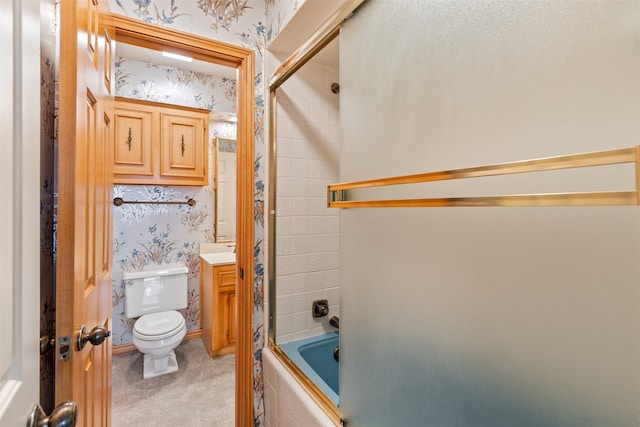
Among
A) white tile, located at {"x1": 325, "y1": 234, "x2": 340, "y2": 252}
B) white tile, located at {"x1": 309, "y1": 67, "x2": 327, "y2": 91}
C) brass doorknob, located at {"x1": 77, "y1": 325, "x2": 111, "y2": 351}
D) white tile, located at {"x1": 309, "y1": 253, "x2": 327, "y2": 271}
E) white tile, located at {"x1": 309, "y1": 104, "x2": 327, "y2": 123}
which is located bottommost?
brass doorknob, located at {"x1": 77, "y1": 325, "x2": 111, "y2": 351}

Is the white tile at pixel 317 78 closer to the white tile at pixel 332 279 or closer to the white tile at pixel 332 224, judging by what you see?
the white tile at pixel 332 224

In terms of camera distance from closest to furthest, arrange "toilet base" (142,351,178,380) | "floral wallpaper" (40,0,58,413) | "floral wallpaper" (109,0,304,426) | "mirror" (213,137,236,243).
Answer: "floral wallpaper" (40,0,58,413), "floral wallpaper" (109,0,304,426), "toilet base" (142,351,178,380), "mirror" (213,137,236,243)

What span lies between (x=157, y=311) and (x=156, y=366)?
476 millimetres

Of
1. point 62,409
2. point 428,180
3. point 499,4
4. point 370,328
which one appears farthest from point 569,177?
point 62,409

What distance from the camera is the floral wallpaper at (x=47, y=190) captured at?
819 mm

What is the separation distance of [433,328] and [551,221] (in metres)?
0.34

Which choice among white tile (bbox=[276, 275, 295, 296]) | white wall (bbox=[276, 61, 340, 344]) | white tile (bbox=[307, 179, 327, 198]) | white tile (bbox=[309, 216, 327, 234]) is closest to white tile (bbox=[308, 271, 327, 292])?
white wall (bbox=[276, 61, 340, 344])

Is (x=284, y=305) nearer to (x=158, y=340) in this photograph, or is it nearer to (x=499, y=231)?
(x=158, y=340)

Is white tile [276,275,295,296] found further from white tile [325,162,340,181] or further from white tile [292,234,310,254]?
white tile [325,162,340,181]

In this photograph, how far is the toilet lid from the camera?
7.23ft

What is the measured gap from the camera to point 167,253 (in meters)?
2.83

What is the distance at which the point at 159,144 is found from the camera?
2670 millimetres

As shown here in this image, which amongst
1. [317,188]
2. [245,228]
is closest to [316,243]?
[317,188]

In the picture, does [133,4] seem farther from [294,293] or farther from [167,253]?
[167,253]
